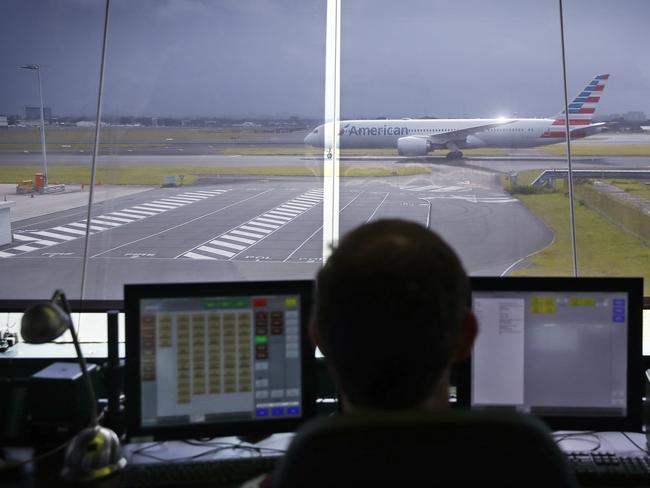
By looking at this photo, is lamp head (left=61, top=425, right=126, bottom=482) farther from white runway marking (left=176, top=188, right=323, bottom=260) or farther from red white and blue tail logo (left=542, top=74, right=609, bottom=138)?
red white and blue tail logo (left=542, top=74, right=609, bottom=138)

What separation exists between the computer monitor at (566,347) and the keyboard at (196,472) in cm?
58

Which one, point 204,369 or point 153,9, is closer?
point 204,369

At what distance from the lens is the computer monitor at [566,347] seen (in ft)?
→ 5.64

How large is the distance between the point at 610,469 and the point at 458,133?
7.67m

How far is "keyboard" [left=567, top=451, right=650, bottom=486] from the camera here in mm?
1615

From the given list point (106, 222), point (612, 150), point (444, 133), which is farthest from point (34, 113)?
point (612, 150)

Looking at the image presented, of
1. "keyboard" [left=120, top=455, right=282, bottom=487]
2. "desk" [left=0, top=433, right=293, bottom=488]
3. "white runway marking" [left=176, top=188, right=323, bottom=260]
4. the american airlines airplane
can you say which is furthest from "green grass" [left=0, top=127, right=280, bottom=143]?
"keyboard" [left=120, top=455, right=282, bottom=487]

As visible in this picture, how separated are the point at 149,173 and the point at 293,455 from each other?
874 centimetres

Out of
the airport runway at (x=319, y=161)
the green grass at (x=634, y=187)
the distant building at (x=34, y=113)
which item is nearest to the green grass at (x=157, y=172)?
the airport runway at (x=319, y=161)

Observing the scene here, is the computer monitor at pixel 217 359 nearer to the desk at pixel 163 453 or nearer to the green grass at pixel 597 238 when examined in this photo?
the desk at pixel 163 453

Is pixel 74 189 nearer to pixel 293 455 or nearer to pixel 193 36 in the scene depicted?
pixel 193 36

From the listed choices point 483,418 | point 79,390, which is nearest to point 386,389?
point 483,418

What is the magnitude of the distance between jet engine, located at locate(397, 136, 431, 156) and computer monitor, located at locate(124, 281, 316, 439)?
7103 mm

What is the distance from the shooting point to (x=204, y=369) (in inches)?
66.6
